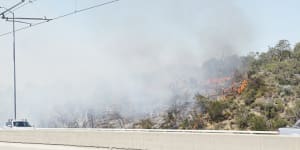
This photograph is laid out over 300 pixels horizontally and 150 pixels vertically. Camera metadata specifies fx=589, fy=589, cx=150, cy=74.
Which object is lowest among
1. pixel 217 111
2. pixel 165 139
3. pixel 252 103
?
pixel 165 139

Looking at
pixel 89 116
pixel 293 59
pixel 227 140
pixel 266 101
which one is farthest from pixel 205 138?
pixel 89 116

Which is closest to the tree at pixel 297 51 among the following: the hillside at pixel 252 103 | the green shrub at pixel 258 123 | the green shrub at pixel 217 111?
the hillside at pixel 252 103

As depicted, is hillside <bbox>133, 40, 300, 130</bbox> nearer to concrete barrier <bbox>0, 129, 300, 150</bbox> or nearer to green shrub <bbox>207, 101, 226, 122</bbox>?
green shrub <bbox>207, 101, 226, 122</bbox>

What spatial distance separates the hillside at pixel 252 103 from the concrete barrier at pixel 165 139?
943 inches

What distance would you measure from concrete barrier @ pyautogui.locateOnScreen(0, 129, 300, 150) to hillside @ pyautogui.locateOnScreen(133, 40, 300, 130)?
2394 centimetres

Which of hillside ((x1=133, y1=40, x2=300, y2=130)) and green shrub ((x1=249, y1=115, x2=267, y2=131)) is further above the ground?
hillside ((x1=133, y1=40, x2=300, y2=130))

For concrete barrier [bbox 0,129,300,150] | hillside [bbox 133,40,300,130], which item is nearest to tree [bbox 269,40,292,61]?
hillside [bbox 133,40,300,130]

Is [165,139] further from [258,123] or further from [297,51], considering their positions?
[297,51]

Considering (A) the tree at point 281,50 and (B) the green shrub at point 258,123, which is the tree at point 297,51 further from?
(B) the green shrub at point 258,123

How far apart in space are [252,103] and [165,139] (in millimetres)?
38224

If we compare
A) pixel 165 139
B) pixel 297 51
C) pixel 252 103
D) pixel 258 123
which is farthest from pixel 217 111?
pixel 165 139

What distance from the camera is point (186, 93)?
76.3 meters

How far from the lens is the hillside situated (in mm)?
52344

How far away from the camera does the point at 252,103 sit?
58719 millimetres
